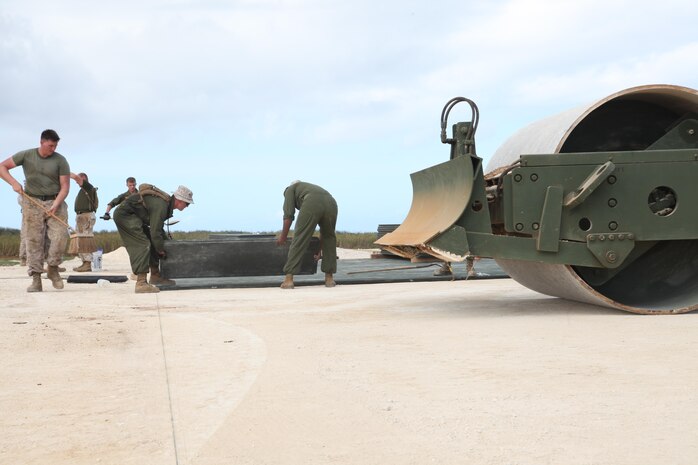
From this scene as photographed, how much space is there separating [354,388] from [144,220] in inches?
234

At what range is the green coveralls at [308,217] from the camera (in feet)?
28.5

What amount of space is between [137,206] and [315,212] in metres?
1.92

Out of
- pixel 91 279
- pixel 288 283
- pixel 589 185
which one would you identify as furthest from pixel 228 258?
pixel 589 185

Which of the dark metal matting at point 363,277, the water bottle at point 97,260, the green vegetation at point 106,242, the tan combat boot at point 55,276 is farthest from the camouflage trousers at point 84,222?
the tan combat boot at point 55,276

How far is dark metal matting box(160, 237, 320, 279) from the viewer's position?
30.1 feet

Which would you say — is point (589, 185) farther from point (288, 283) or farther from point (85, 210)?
point (85, 210)

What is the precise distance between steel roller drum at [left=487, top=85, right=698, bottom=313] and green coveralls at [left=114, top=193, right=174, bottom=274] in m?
3.96

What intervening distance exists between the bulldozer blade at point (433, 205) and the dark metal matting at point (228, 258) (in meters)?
2.79

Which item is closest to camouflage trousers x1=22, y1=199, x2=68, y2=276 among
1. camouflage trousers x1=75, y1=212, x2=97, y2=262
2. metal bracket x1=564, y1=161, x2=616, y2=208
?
camouflage trousers x1=75, y1=212, x2=97, y2=262

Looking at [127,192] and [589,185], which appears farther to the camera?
[127,192]

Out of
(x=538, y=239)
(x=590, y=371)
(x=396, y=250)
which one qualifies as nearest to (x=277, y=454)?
(x=590, y=371)

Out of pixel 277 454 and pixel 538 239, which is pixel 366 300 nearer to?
pixel 538 239

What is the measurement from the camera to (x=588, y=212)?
5438 millimetres

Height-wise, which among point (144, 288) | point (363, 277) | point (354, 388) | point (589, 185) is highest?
point (589, 185)
